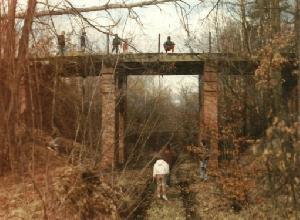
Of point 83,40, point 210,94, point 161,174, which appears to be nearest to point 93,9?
point 83,40

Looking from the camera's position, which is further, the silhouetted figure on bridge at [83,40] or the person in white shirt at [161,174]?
the person in white shirt at [161,174]

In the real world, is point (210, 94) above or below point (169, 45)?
below

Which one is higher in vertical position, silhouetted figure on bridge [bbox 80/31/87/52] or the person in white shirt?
silhouetted figure on bridge [bbox 80/31/87/52]

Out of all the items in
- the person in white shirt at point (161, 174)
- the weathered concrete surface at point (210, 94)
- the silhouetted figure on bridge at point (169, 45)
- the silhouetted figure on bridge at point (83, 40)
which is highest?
the silhouetted figure on bridge at point (169, 45)

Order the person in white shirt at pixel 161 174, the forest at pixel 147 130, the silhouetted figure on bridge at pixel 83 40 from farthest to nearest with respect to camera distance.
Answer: the person in white shirt at pixel 161 174
the silhouetted figure on bridge at pixel 83 40
the forest at pixel 147 130

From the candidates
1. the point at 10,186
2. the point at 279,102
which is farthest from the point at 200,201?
the point at 279,102

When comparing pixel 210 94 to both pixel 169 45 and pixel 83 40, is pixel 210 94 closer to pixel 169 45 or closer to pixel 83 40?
pixel 169 45

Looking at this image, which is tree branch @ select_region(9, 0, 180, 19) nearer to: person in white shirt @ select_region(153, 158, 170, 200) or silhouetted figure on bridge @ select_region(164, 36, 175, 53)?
person in white shirt @ select_region(153, 158, 170, 200)

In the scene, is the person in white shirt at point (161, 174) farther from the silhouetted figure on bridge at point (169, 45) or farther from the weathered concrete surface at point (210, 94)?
the silhouetted figure on bridge at point (169, 45)

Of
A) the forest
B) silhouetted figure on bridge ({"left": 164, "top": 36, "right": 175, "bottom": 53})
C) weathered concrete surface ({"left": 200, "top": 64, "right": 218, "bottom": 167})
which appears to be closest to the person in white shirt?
the forest

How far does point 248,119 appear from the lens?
66.6ft

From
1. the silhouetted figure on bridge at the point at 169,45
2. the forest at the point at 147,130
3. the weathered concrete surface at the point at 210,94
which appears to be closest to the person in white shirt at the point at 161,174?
the forest at the point at 147,130

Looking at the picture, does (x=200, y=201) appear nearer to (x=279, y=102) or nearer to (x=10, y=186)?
(x=10, y=186)

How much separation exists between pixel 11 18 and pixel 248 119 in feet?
30.1
